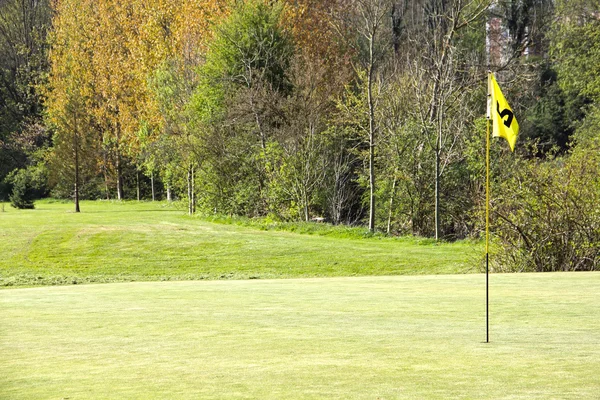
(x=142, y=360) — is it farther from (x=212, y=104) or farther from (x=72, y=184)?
(x=72, y=184)

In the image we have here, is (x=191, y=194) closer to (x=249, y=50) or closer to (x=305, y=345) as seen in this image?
(x=249, y=50)

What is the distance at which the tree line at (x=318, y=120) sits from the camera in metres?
29.9

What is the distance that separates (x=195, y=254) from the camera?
30.2 m

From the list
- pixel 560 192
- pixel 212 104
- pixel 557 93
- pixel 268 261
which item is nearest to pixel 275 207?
pixel 212 104

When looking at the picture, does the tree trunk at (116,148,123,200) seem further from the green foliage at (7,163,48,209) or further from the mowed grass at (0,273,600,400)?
the mowed grass at (0,273,600,400)

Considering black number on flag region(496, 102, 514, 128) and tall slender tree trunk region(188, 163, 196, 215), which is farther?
tall slender tree trunk region(188, 163, 196, 215)

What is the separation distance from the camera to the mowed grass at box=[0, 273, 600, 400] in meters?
7.73

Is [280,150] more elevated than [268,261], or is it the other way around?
[280,150]

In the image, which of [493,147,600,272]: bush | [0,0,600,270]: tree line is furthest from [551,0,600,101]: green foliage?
[493,147,600,272]: bush

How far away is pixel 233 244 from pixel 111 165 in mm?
36069

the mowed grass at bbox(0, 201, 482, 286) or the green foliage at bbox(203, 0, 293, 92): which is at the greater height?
the green foliage at bbox(203, 0, 293, 92)

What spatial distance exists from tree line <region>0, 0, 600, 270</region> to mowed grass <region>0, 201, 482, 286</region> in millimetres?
2332

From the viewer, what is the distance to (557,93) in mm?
59625

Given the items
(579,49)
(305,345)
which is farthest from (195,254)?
(579,49)
